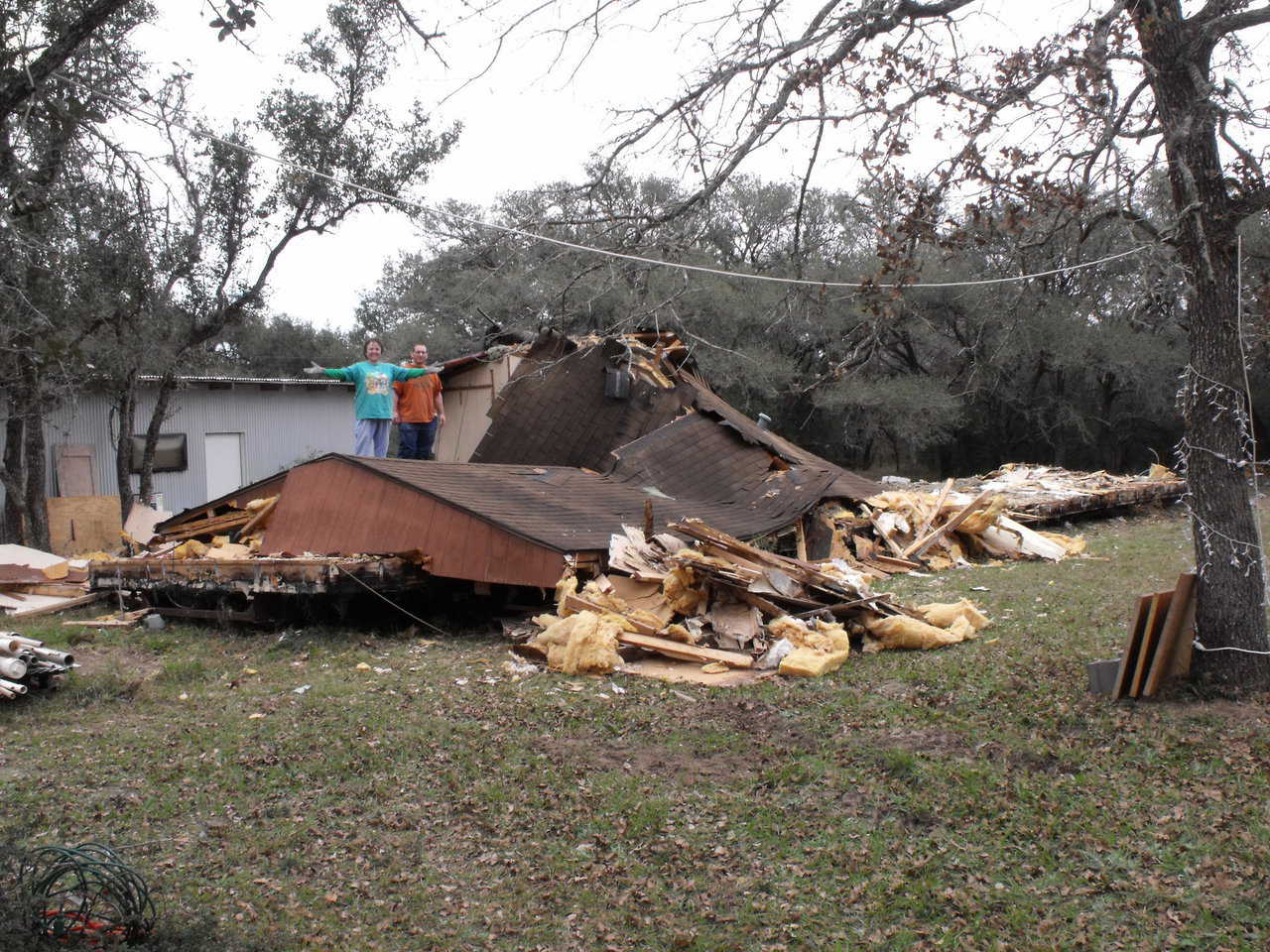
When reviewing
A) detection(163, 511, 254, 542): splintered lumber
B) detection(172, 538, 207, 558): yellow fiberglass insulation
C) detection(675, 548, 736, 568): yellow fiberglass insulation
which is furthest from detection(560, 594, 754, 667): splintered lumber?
detection(163, 511, 254, 542): splintered lumber

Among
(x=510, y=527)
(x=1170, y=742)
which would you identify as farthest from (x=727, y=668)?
(x=1170, y=742)

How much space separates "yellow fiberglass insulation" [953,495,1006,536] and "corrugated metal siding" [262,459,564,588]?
6411mm

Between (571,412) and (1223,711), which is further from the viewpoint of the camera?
(571,412)

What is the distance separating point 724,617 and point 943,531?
538cm

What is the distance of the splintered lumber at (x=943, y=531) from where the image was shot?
466 inches

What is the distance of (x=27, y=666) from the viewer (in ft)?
21.1

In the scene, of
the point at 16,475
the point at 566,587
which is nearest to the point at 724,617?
the point at 566,587

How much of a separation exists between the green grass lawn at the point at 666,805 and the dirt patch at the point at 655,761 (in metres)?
0.02

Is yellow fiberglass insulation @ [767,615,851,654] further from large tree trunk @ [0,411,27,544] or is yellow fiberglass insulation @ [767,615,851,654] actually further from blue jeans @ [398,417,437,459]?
large tree trunk @ [0,411,27,544]

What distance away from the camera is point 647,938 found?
3.85 m

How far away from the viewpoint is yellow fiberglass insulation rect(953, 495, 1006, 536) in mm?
12453

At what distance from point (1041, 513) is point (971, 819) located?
11.1 m

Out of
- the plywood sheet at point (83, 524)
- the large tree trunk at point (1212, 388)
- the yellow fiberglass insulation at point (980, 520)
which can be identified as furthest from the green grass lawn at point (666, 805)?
the plywood sheet at point (83, 524)

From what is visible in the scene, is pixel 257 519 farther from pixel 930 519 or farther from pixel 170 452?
pixel 170 452
